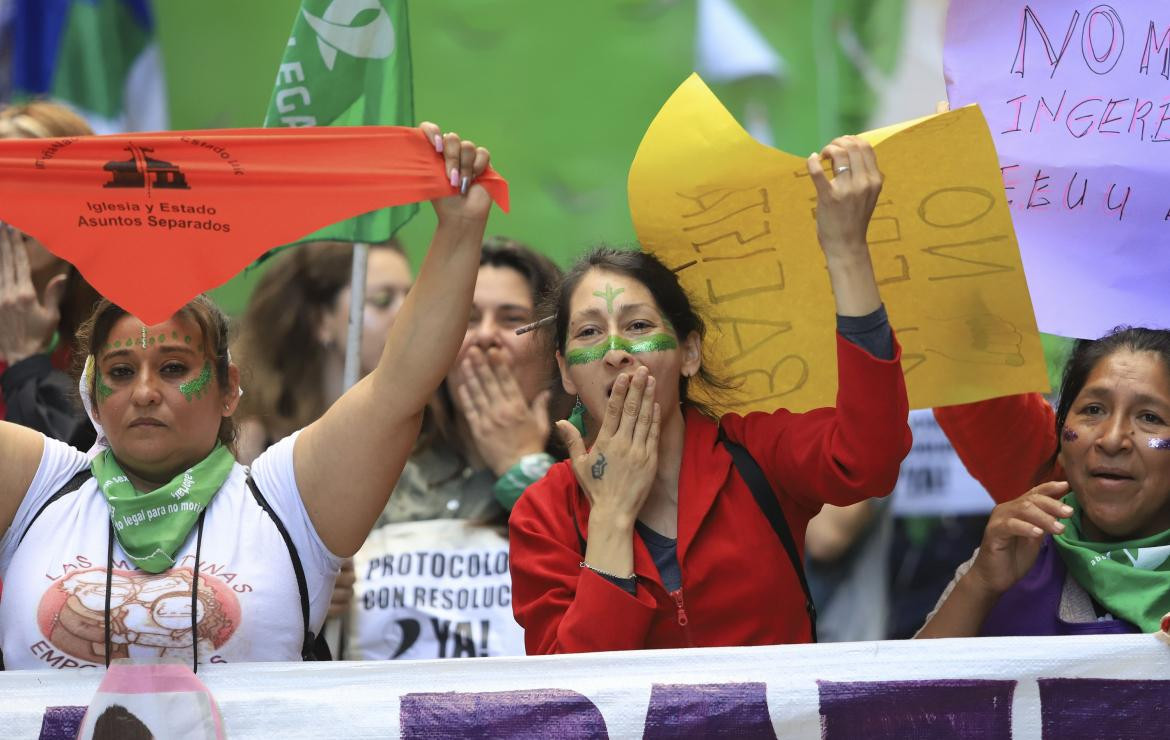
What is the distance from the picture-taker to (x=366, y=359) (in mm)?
4836

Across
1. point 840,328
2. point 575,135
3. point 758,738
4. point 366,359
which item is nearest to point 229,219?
point 840,328

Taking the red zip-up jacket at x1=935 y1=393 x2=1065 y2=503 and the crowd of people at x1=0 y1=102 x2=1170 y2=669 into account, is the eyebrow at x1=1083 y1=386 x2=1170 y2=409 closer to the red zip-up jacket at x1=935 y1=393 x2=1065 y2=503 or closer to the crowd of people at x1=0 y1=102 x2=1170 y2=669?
the crowd of people at x1=0 y1=102 x2=1170 y2=669

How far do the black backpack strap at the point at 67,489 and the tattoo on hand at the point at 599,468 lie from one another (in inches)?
38.4

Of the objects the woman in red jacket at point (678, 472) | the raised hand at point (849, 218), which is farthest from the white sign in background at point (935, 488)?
the raised hand at point (849, 218)

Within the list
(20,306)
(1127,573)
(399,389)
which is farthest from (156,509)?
(1127,573)

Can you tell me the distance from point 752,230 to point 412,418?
84cm

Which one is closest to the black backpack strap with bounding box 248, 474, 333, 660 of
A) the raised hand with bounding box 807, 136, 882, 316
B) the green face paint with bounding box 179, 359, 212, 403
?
the green face paint with bounding box 179, 359, 212, 403

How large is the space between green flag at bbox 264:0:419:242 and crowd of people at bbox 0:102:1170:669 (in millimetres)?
881

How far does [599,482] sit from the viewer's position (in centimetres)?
305

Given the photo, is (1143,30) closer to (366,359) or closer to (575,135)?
(366,359)

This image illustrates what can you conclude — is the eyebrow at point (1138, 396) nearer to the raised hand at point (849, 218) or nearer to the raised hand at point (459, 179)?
the raised hand at point (849, 218)

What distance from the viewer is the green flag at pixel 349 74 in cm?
415

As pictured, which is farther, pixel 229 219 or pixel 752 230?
pixel 752 230

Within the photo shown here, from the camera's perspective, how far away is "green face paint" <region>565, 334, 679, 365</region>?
10.3 feet
